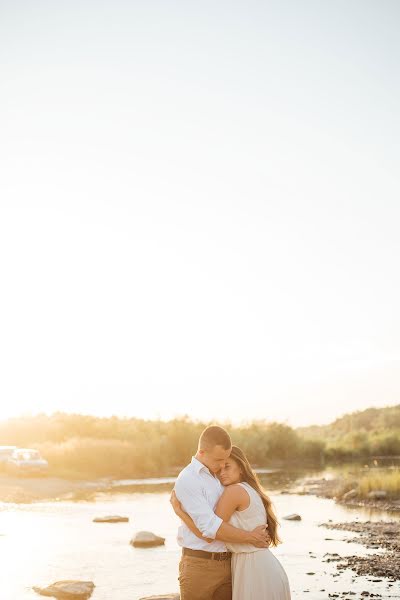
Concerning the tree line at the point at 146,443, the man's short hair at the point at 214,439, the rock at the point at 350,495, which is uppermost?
the tree line at the point at 146,443

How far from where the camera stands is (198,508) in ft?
18.6

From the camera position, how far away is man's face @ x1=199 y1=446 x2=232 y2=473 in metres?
5.74

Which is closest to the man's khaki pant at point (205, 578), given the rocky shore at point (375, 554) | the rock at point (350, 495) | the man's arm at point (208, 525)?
Result: the man's arm at point (208, 525)

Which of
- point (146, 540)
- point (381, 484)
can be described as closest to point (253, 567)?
point (146, 540)

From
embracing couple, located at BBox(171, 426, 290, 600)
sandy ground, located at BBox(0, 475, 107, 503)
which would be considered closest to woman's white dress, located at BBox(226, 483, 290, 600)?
embracing couple, located at BBox(171, 426, 290, 600)

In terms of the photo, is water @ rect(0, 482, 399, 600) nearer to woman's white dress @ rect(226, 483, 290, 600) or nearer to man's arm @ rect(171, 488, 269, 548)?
woman's white dress @ rect(226, 483, 290, 600)

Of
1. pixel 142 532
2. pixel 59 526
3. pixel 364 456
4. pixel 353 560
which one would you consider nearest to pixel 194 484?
pixel 353 560

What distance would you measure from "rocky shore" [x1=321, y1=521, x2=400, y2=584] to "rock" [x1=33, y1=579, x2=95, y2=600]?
→ 5.02 m

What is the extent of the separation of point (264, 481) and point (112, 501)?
33.9 ft

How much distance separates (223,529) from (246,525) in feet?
0.84

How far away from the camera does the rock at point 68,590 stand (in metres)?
12.7

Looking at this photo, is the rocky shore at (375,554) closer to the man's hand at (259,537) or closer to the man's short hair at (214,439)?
the man's hand at (259,537)

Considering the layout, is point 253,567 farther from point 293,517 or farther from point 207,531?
point 293,517

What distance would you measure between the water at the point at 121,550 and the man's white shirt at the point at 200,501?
24.5ft
